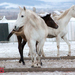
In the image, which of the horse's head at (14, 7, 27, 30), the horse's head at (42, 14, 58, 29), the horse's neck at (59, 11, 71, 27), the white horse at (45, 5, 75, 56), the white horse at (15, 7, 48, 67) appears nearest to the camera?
the horse's head at (14, 7, 27, 30)

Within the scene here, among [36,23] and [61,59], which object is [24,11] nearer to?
[36,23]

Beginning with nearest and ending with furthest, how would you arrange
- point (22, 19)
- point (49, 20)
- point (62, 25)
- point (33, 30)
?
point (22, 19)
point (33, 30)
point (49, 20)
point (62, 25)

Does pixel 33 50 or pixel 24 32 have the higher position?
pixel 24 32

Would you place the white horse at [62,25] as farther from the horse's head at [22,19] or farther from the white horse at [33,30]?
the horse's head at [22,19]

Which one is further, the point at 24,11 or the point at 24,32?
Result: the point at 24,32

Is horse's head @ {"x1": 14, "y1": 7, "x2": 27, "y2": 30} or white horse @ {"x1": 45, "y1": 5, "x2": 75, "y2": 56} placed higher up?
horse's head @ {"x1": 14, "y1": 7, "x2": 27, "y2": 30}

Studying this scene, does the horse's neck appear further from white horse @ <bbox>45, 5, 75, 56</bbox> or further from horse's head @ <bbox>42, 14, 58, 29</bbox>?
horse's head @ <bbox>42, 14, 58, 29</bbox>

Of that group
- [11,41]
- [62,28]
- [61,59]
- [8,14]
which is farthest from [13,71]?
[8,14]

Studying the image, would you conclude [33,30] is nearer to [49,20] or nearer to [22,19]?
[22,19]

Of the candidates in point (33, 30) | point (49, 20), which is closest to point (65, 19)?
point (49, 20)

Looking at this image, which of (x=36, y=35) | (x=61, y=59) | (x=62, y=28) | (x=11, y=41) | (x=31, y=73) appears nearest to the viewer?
(x=31, y=73)

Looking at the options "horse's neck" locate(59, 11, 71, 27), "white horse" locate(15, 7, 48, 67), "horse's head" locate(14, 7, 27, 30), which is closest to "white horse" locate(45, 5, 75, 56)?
"horse's neck" locate(59, 11, 71, 27)

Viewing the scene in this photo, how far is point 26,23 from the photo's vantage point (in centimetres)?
595

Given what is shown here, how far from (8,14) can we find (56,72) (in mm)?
12836
